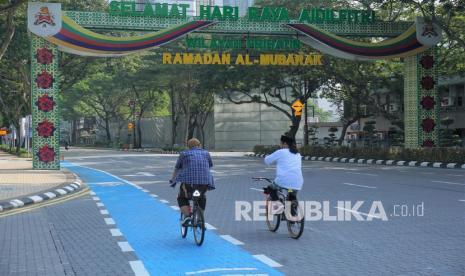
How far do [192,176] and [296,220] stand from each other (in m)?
1.67

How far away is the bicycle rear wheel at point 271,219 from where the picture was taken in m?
9.84

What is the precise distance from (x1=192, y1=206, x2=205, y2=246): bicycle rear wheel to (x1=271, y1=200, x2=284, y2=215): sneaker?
132 cm

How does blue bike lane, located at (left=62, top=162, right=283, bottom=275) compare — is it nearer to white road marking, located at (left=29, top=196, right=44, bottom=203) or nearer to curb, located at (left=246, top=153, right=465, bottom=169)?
white road marking, located at (left=29, top=196, right=44, bottom=203)

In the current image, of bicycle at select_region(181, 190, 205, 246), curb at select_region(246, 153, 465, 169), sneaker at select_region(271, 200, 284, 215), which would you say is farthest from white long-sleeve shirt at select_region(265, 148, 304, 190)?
curb at select_region(246, 153, 465, 169)

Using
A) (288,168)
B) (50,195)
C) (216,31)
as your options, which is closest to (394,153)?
(216,31)

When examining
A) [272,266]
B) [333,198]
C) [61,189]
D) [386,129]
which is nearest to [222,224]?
[272,266]

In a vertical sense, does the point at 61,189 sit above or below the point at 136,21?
below

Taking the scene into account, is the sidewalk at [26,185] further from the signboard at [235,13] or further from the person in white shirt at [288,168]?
the signboard at [235,13]

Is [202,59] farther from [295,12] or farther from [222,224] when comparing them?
[222,224]

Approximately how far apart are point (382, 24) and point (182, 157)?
2480 cm

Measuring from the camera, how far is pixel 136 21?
29.4 m

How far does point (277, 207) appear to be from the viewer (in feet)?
31.6

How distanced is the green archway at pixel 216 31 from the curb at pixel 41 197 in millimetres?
9097

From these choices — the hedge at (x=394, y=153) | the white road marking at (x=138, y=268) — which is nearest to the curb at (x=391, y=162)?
the hedge at (x=394, y=153)
